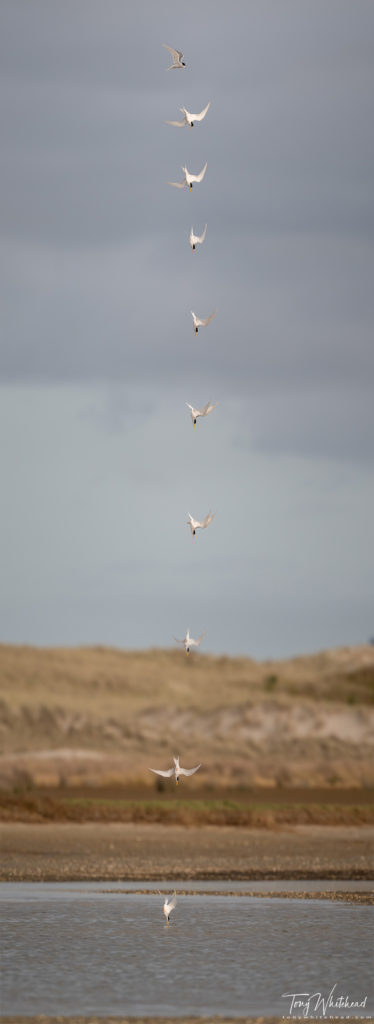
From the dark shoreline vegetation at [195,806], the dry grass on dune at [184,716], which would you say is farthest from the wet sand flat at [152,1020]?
the dry grass on dune at [184,716]

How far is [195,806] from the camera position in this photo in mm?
63062

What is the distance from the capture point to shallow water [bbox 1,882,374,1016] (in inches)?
917

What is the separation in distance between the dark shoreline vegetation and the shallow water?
2016cm

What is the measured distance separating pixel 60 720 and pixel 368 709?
14.0m

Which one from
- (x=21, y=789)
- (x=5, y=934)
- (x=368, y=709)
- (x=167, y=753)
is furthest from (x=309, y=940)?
(x=368, y=709)

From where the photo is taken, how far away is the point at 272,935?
30297 millimetres

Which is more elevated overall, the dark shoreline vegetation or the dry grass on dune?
the dry grass on dune

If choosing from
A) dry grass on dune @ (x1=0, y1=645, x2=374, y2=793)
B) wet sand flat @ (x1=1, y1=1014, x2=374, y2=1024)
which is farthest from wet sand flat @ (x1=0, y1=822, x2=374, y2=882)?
wet sand flat @ (x1=1, y1=1014, x2=374, y2=1024)

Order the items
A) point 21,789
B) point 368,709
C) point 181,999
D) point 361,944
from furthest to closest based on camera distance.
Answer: point 368,709 < point 21,789 < point 361,944 < point 181,999

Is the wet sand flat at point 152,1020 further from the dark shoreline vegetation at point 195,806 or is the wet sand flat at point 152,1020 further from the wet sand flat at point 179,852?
the dark shoreline vegetation at point 195,806

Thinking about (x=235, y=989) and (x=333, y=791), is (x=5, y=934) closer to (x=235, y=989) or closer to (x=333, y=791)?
(x=235, y=989)

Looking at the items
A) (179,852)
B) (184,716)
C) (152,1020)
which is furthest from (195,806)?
(152,1020)

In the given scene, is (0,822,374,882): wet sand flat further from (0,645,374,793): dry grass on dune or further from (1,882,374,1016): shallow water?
(0,645,374,793): dry grass on dune

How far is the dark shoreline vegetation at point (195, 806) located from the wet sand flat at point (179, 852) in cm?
89
